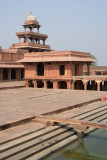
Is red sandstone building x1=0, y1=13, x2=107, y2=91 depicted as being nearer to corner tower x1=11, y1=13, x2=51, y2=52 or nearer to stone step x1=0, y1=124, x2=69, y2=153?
corner tower x1=11, y1=13, x2=51, y2=52

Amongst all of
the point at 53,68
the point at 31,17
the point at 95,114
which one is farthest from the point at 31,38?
the point at 95,114

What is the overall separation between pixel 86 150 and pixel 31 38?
106ft

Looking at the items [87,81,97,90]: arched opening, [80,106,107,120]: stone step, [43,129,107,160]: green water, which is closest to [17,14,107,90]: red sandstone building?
[87,81,97,90]: arched opening

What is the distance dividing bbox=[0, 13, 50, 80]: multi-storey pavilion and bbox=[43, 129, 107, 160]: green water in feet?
73.5

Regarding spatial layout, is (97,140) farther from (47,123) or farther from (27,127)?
(27,127)

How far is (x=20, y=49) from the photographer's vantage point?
117ft

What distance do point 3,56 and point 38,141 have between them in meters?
24.9

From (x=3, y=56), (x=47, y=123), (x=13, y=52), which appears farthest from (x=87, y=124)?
(x=13, y=52)

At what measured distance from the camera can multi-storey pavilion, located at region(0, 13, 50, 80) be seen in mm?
32219

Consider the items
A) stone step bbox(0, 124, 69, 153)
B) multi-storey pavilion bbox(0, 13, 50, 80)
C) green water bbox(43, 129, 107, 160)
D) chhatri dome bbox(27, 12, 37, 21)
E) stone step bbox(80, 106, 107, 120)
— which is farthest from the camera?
chhatri dome bbox(27, 12, 37, 21)

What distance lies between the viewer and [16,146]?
7.86 metres

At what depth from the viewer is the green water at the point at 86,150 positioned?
8.08 metres

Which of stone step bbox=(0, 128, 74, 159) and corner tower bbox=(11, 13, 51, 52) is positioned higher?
corner tower bbox=(11, 13, 51, 52)

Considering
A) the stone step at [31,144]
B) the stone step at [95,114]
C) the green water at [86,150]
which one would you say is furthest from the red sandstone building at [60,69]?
the stone step at [31,144]
